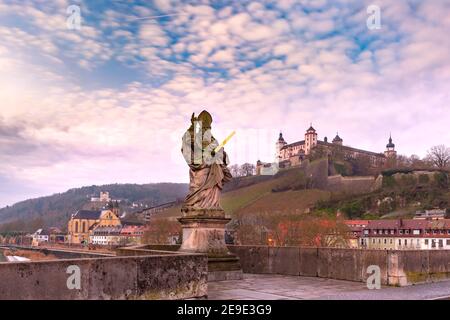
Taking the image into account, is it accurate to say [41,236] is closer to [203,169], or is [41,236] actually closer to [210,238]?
[203,169]

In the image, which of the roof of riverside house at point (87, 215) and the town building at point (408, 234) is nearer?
the town building at point (408, 234)

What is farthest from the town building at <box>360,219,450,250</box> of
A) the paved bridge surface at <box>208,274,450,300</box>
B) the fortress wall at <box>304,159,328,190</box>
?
the paved bridge surface at <box>208,274,450,300</box>

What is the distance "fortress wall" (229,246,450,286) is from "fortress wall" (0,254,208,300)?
14.3 feet

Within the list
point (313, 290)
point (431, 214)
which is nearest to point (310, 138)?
point (431, 214)

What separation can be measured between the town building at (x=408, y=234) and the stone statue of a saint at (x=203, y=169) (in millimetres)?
90960

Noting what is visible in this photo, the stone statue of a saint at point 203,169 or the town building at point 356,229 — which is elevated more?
the stone statue of a saint at point 203,169

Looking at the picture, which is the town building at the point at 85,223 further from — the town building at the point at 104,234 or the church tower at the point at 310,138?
the church tower at the point at 310,138

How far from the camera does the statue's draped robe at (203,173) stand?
11508mm

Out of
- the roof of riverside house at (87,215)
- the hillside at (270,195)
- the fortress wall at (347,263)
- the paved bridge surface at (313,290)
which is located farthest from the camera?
the roof of riverside house at (87,215)

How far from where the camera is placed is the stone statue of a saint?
11.5m

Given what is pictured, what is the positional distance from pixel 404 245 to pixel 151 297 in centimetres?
10055

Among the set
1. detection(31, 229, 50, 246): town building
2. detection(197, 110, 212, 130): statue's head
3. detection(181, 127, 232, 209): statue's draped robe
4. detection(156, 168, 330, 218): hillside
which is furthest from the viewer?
detection(31, 229, 50, 246): town building

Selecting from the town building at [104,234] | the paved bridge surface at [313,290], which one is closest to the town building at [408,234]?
the town building at [104,234]

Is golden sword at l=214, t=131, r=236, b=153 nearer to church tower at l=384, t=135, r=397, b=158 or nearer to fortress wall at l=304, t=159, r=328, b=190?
fortress wall at l=304, t=159, r=328, b=190
